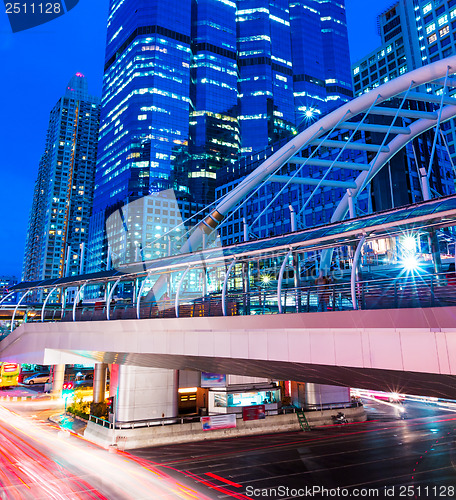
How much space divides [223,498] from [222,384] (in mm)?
15190

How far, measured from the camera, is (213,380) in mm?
33625

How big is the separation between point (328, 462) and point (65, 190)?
593 feet

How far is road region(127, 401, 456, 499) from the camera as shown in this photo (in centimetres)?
1897

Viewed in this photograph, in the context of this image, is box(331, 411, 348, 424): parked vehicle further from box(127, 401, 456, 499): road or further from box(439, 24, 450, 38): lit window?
box(439, 24, 450, 38): lit window

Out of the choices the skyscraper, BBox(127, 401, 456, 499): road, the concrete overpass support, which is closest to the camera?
BBox(127, 401, 456, 499): road

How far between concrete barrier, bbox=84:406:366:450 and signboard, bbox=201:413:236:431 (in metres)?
0.28

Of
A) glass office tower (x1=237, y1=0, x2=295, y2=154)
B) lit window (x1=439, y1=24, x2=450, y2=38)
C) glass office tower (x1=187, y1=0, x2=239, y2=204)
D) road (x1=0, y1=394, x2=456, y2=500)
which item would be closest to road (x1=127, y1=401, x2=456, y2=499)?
road (x1=0, y1=394, x2=456, y2=500)

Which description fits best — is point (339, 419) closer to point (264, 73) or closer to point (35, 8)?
point (35, 8)

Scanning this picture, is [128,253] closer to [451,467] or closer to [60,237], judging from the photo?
[60,237]

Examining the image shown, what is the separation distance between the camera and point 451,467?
2111 centimetres

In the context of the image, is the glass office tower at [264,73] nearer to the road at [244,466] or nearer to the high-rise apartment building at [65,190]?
the high-rise apartment building at [65,190]

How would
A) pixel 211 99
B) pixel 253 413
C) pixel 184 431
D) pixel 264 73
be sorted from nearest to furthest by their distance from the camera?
pixel 184 431 → pixel 253 413 → pixel 211 99 → pixel 264 73

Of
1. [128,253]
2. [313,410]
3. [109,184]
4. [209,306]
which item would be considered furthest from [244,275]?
[109,184]

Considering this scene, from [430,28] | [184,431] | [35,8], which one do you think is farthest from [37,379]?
[430,28]
